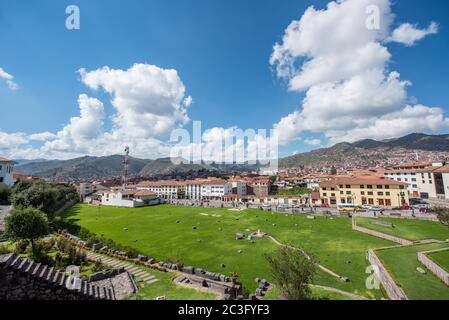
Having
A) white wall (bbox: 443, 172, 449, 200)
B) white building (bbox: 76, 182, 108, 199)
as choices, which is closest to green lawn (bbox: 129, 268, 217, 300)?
white wall (bbox: 443, 172, 449, 200)

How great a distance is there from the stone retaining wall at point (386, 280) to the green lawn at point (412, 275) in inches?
13.4

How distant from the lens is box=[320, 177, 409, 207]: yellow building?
164 ft

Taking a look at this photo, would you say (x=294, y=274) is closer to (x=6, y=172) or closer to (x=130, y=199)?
(x=130, y=199)

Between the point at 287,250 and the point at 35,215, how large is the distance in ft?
75.1

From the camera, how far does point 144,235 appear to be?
33938 mm

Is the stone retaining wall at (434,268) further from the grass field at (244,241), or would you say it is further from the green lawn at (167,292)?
the green lawn at (167,292)

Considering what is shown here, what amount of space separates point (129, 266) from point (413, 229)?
36.1 metres

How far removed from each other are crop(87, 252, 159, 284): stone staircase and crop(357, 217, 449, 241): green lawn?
2938 cm

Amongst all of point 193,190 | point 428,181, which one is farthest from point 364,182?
point 193,190

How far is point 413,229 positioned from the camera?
30.7 m

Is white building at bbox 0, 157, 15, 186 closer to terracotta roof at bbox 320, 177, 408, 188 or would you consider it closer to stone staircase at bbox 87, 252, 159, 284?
A: stone staircase at bbox 87, 252, 159, 284
